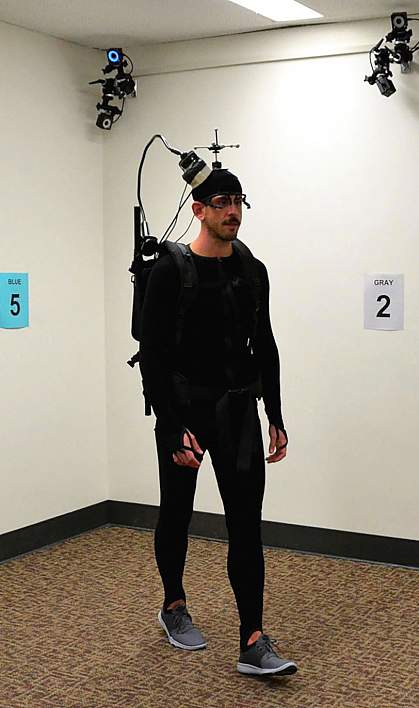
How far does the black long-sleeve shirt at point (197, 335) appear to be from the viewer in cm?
353

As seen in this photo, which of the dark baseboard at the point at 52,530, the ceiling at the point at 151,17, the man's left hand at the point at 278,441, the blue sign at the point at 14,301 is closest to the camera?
the man's left hand at the point at 278,441

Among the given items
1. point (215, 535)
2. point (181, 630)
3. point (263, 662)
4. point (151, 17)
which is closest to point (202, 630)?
point (181, 630)

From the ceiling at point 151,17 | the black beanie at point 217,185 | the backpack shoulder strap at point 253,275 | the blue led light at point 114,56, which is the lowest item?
the backpack shoulder strap at point 253,275

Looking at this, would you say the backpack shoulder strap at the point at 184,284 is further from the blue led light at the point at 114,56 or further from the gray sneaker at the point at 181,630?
the blue led light at the point at 114,56

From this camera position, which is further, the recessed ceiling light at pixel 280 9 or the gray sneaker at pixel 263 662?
the recessed ceiling light at pixel 280 9

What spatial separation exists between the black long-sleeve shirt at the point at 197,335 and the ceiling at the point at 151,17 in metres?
1.41

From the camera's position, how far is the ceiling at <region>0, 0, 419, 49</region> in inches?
173

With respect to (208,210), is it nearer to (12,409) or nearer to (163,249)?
(163,249)

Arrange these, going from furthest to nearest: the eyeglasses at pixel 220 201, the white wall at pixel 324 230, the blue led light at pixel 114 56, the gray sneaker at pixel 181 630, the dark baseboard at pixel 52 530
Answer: the blue led light at pixel 114 56 < the dark baseboard at pixel 52 530 < the white wall at pixel 324 230 < the gray sneaker at pixel 181 630 < the eyeglasses at pixel 220 201

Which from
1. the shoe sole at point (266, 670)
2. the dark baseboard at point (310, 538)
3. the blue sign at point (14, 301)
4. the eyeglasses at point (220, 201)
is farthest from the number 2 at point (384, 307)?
the shoe sole at point (266, 670)

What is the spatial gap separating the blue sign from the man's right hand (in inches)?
63.5

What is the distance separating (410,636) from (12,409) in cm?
207

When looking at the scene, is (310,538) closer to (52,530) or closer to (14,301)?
(52,530)

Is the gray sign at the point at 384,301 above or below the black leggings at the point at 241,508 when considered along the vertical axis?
above
